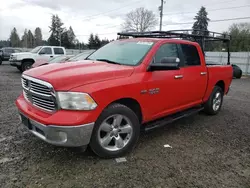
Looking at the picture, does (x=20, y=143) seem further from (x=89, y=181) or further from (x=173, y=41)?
(x=173, y=41)

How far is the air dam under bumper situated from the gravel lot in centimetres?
42

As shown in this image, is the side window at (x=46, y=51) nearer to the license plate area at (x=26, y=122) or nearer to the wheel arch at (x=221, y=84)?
the wheel arch at (x=221, y=84)

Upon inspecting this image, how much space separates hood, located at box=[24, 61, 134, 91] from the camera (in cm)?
279

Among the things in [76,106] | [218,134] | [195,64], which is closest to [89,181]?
[76,106]

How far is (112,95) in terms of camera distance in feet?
9.91

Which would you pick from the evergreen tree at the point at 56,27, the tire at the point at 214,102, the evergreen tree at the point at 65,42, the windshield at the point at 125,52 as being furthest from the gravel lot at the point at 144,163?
the evergreen tree at the point at 56,27

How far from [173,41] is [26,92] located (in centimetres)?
275

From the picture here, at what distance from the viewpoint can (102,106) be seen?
9.64ft

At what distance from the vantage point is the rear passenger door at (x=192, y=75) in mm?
4376

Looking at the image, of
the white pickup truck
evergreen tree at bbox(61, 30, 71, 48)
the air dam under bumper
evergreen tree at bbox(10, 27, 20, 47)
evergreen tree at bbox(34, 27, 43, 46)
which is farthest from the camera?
evergreen tree at bbox(34, 27, 43, 46)

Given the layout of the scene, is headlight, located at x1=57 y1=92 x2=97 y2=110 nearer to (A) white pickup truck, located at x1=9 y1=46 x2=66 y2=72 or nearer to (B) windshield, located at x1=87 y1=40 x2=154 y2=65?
(B) windshield, located at x1=87 y1=40 x2=154 y2=65

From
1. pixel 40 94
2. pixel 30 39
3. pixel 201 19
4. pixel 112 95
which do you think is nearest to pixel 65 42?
Result: pixel 30 39

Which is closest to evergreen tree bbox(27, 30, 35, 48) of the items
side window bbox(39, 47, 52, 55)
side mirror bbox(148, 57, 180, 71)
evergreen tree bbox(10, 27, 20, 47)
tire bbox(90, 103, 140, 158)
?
evergreen tree bbox(10, 27, 20, 47)

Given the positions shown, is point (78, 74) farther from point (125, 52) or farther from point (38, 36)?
point (38, 36)
